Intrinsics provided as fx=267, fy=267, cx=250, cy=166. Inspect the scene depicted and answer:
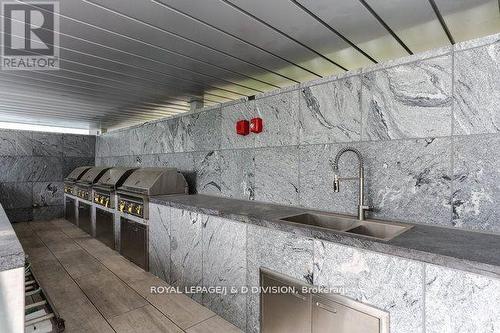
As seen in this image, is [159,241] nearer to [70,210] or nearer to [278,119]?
[278,119]

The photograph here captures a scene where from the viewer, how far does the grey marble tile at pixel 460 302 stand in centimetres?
110

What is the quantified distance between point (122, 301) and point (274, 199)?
5.99ft

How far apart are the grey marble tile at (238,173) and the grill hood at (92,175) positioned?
2.94m

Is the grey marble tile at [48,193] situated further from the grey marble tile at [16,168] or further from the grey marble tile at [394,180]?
the grey marble tile at [394,180]

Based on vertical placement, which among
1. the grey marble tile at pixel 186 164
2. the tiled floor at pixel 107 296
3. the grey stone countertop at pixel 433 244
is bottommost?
the tiled floor at pixel 107 296

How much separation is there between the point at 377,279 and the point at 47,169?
7.37m

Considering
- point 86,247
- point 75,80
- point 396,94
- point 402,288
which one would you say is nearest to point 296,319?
point 402,288

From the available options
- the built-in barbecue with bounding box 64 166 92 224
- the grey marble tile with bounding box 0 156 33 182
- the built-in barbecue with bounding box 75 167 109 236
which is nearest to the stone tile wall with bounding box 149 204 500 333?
the built-in barbecue with bounding box 75 167 109 236

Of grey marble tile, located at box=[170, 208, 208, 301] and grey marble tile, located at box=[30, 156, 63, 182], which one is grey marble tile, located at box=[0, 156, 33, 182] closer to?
grey marble tile, located at box=[30, 156, 63, 182]

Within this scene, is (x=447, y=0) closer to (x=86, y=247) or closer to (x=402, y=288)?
(x=402, y=288)

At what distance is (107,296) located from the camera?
2.74 metres

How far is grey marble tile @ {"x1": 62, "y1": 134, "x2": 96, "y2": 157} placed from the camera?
21.7 feet

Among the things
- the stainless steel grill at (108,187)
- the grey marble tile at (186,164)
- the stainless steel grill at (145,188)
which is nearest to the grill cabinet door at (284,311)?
the stainless steel grill at (145,188)

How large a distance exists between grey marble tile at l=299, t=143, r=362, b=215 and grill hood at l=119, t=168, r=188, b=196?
5.97 feet
